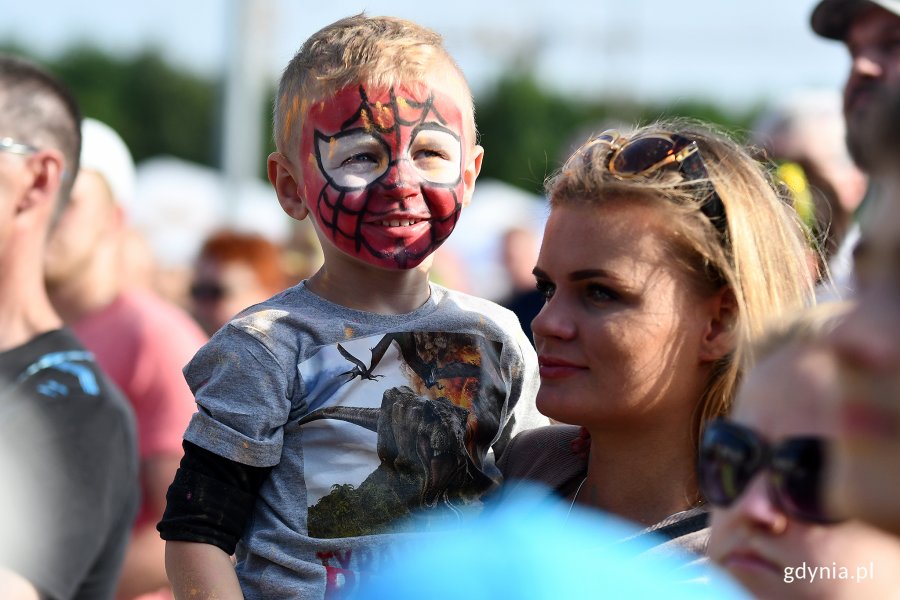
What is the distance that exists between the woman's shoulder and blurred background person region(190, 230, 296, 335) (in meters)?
3.85

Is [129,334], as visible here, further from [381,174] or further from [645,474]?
[645,474]

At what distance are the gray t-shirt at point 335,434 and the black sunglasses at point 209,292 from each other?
3953 mm

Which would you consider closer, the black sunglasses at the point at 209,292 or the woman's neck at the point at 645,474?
the woman's neck at the point at 645,474

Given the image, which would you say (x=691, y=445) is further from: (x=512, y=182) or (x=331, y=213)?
(x=512, y=182)

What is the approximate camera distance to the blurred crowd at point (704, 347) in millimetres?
905

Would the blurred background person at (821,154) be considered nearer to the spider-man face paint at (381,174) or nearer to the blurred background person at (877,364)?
the spider-man face paint at (381,174)

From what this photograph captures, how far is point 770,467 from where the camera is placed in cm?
122

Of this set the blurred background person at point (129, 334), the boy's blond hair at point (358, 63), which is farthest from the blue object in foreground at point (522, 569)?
the blurred background person at point (129, 334)

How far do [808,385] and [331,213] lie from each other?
1382 mm

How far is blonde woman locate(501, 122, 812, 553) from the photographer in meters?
2.20

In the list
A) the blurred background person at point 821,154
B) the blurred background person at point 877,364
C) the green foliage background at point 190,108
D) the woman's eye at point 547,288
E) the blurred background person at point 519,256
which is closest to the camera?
the blurred background person at point 877,364

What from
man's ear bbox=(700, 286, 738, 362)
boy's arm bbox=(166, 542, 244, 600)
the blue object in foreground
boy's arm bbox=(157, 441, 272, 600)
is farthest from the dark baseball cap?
the blue object in foreground

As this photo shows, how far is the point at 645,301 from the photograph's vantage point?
220cm

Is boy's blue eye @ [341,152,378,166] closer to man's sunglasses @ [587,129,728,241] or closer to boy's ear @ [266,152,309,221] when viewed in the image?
boy's ear @ [266,152,309,221]
